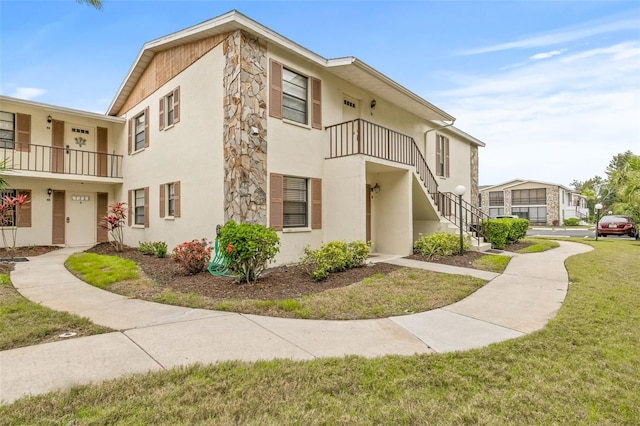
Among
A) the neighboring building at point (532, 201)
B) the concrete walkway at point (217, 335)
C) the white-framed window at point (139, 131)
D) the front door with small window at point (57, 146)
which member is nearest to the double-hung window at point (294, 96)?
the concrete walkway at point (217, 335)

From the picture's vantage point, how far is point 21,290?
6.33 meters

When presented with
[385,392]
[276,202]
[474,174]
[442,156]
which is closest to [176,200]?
[276,202]

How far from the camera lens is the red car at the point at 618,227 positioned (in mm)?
20547

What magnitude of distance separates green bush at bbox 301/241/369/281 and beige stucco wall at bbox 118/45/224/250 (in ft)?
8.91

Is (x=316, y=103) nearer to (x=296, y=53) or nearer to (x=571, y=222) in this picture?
(x=296, y=53)

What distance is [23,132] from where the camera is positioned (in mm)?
12758

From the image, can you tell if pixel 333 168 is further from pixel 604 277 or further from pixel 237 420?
pixel 237 420

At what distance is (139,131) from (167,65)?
361 centimetres

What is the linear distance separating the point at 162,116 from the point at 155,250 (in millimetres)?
4682

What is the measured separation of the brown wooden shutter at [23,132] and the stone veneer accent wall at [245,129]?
32.3 ft

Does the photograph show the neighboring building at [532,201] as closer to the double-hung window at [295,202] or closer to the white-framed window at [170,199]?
the double-hung window at [295,202]

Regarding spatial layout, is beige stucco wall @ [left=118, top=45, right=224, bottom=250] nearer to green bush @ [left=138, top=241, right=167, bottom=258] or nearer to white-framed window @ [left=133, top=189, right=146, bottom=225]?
green bush @ [left=138, top=241, right=167, bottom=258]

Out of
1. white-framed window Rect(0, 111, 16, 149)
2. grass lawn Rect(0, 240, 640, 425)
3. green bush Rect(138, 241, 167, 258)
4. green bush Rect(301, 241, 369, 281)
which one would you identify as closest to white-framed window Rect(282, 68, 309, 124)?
green bush Rect(301, 241, 369, 281)

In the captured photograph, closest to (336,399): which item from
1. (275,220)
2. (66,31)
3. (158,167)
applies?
(275,220)
